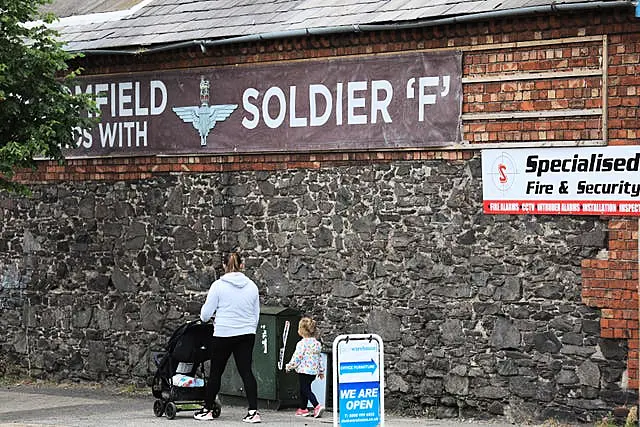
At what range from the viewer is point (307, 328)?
1570cm

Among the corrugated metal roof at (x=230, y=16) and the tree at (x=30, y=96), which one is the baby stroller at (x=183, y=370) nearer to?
the tree at (x=30, y=96)

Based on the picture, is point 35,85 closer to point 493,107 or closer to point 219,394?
point 219,394

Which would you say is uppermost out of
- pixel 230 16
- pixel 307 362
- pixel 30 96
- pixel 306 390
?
pixel 230 16

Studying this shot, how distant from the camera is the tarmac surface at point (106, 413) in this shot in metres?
15.4

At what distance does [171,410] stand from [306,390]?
150 centimetres

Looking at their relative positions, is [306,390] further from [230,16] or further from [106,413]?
[230,16]

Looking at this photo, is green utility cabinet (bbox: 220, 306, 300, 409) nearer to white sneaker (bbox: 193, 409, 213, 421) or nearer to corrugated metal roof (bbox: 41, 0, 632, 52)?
white sneaker (bbox: 193, 409, 213, 421)

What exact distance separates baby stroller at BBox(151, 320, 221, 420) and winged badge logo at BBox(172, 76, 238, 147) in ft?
10.5

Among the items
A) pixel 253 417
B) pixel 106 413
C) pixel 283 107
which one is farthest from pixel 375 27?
pixel 106 413

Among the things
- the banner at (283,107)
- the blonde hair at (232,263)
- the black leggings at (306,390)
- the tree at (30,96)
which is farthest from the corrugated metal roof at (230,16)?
the black leggings at (306,390)

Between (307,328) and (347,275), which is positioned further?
(347,275)

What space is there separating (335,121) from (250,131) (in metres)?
1.39

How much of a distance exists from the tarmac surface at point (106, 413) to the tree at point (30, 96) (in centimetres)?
269

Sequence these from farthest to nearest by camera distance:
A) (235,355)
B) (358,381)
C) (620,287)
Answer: (235,355)
(620,287)
(358,381)
